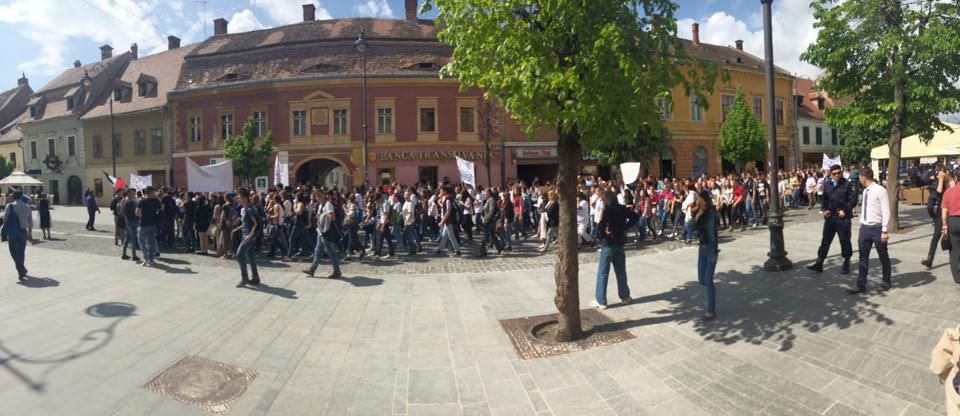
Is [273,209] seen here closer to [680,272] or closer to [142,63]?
[680,272]

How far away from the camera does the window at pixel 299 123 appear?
2956 centimetres

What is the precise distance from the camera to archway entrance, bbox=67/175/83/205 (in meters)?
40.0

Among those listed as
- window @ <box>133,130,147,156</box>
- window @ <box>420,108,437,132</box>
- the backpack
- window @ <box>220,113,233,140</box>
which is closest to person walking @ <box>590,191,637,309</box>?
the backpack

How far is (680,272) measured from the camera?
881 cm

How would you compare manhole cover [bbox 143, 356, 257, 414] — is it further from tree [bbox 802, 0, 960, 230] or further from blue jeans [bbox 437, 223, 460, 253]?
tree [bbox 802, 0, 960, 230]

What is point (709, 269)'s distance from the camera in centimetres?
614

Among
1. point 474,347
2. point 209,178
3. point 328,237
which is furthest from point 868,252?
point 209,178

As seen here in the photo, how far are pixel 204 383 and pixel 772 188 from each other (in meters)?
9.10

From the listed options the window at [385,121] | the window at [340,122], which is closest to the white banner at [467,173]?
the window at [385,121]

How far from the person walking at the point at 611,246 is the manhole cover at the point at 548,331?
0.42 meters

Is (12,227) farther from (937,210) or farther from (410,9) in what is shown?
(410,9)

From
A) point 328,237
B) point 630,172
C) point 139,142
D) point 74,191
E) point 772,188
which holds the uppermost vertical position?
point 139,142

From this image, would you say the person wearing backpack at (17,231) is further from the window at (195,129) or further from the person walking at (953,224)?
the window at (195,129)

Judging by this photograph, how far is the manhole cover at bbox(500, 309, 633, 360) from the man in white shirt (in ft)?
11.4
